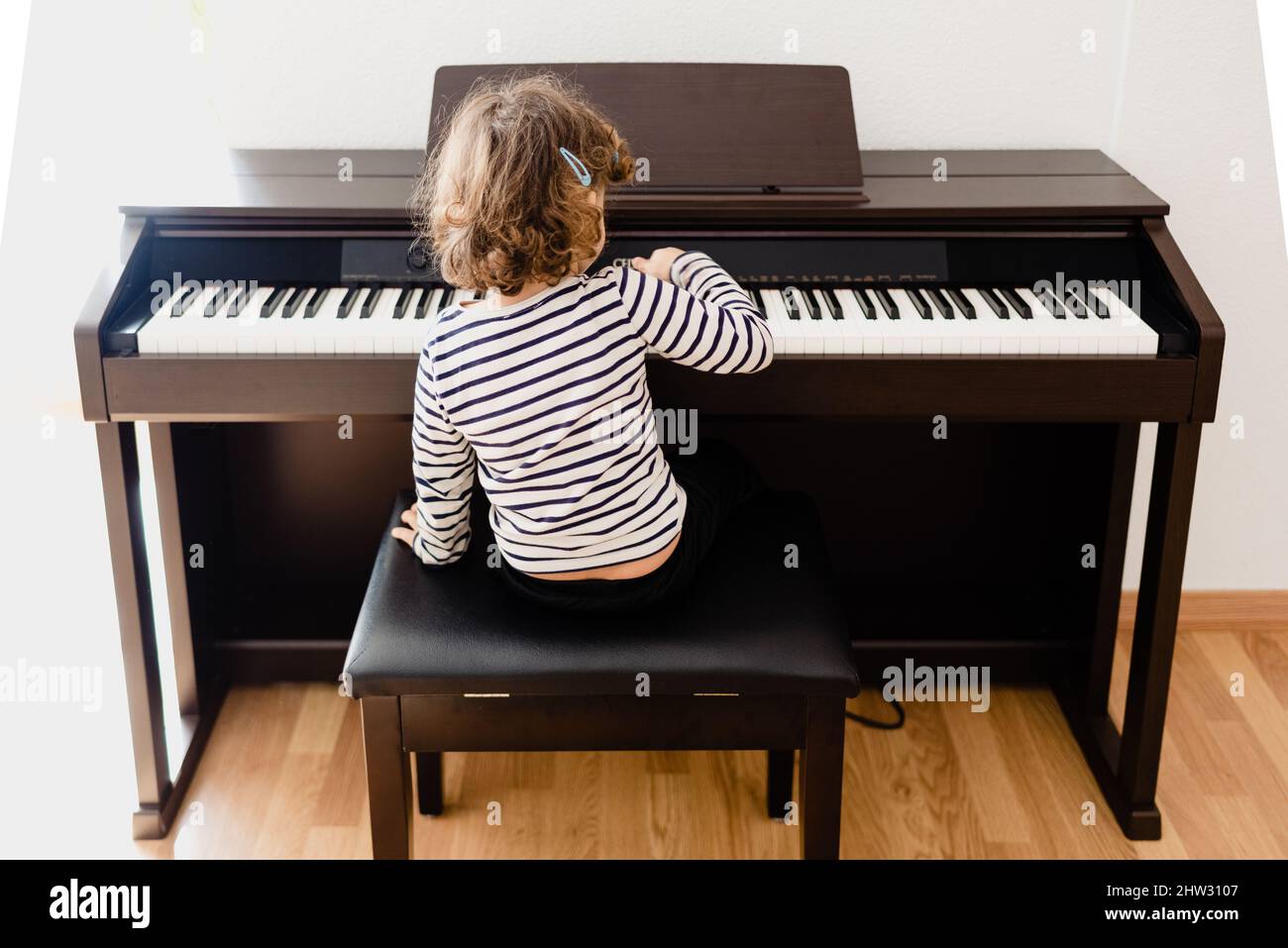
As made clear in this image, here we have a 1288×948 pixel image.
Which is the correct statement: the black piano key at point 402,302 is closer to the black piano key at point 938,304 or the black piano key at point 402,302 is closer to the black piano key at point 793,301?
the black piano key at point 793,301

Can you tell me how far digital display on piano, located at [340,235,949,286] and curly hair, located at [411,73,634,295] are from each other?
1.17ft

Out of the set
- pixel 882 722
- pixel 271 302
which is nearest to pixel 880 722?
pixel 882 722

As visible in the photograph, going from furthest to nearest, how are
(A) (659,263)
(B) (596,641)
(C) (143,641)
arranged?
(C) (143,641)
(A) (659,263)
(B) (596,641)

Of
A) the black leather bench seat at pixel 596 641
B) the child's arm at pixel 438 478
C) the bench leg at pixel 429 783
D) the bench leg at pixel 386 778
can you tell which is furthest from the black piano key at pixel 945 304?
the bench leg at pixel 429 783

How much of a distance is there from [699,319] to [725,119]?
18.6 inches

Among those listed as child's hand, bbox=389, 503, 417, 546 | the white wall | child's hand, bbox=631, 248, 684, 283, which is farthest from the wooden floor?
child's hand, bbox=631, 248, 684, 283

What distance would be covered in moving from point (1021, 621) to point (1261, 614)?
531 millimetres

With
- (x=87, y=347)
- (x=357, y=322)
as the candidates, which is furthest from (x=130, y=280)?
(x=357, y=322)

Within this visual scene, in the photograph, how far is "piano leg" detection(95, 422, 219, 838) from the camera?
71.2 inches

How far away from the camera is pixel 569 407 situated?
1.49 meters

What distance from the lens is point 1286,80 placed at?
2146 millimetres

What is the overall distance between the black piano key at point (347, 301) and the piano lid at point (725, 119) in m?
0.25

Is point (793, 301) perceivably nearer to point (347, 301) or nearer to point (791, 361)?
point (791, 361)

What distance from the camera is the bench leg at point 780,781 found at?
201 cm
